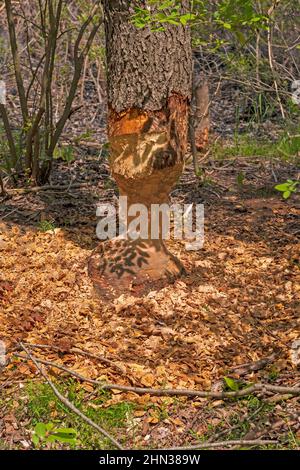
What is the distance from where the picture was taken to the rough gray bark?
3561mm

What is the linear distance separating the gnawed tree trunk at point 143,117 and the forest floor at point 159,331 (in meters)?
0.18

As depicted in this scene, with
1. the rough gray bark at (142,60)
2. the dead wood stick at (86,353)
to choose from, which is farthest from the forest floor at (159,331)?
the rough gray bark at (142,60)

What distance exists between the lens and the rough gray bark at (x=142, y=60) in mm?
3561

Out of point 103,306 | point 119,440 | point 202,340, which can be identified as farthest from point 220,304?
point 119,440

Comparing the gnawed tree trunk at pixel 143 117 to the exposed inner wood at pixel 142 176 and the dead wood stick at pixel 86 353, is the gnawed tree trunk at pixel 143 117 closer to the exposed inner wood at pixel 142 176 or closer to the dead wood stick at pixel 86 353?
the exposed inner wood at pixel 142 176

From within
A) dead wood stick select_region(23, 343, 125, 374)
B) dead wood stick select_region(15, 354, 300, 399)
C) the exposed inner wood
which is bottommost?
dead wood stick select_region(15, 354, 300, 399)

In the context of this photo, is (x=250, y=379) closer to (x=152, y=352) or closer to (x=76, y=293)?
(x=152, y=352)

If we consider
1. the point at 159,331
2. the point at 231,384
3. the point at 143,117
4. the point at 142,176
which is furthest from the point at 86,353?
the point at 143,117

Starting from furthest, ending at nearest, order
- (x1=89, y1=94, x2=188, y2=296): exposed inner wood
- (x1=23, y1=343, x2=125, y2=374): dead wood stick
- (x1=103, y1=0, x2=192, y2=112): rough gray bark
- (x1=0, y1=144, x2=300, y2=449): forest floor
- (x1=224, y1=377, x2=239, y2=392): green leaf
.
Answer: (x1=89, y1=94, x2=188, y2=296): exposed inner wood, (x1=103, y1=0, x2=192, y2=112): rough gray bark, (x1=23, y1=343, x2=125, y2=374): dead wood stick, (x1=0, y1=144, x2=300, y2=449): forest floor, (x1=224, y1=377, x2=239, y2=392): green leaf

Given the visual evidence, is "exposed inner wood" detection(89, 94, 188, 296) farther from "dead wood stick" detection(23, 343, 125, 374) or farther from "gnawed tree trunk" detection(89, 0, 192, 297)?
"dead wood stick" detection(23, 343, 125, 374)

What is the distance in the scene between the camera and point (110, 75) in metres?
3.71

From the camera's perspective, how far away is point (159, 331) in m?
3.53

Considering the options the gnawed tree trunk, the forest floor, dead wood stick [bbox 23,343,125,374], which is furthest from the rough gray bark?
dead wood stick [bbox 23,343,125,374]

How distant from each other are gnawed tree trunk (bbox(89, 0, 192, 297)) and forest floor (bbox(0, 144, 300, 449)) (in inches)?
7.0
